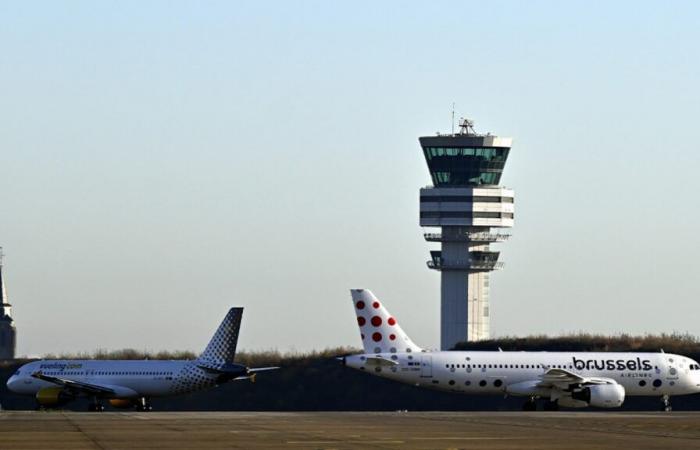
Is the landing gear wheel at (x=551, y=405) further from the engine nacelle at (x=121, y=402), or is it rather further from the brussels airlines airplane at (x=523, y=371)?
the engine nacelle at (x=121, y=402)

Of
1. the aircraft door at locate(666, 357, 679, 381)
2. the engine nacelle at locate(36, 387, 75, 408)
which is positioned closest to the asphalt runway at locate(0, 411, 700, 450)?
the aircraft door at locate(666, 357, 679, 381)

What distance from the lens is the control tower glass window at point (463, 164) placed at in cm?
13762

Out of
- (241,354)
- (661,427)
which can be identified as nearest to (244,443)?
(661,427)

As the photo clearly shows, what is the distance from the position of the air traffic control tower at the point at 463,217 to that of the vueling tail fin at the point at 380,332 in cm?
6191

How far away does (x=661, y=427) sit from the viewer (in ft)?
161

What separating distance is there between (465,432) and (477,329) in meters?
94.8

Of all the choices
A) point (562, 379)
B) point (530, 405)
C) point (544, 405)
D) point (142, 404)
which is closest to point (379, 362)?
point (530, 405)

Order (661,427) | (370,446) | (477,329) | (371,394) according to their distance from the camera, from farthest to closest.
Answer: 1. (477,329)
2. (371,394)
3. (661,427)
4. (370,446)

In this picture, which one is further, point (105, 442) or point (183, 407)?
point (183, 407)

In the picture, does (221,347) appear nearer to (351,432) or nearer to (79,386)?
(79,386)

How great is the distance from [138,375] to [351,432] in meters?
38.2

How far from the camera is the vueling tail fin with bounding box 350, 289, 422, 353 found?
74312 mm

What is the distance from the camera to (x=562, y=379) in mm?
72750

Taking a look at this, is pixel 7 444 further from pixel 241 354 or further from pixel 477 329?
pixel 477 329
